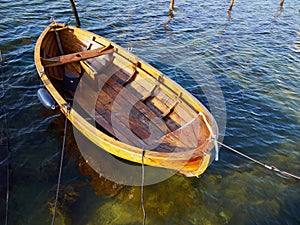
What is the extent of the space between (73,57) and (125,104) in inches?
111

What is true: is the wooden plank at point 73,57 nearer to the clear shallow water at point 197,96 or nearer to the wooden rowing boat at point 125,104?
the wooden rowing boat at point 125,104

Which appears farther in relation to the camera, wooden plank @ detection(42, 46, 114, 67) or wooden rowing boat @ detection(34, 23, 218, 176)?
wooden plank @ detection(42, 46, 114, 67)

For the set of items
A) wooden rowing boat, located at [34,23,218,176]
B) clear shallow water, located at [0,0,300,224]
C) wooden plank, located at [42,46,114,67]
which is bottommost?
clear shallow water, located at [0,0,300,224]

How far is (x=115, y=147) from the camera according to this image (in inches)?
247

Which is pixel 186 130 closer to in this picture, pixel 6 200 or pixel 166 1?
pixel 6 200

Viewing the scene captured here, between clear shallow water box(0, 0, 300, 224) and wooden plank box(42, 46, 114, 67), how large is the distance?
1.74 meters

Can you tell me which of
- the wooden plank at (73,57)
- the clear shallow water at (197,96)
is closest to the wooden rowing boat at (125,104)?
the wooden plank at (73,57)

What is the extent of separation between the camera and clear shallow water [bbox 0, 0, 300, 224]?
261 inches

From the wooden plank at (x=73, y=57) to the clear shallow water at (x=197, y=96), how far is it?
68.3 inches

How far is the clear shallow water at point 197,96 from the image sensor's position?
21.7 feet

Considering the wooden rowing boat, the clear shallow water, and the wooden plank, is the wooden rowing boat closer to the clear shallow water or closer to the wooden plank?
the wooden plank

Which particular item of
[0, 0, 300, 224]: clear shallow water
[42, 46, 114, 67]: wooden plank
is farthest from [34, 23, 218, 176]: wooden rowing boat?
[0, 0, 300, 224]: clear shallow water

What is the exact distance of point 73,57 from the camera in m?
9.22

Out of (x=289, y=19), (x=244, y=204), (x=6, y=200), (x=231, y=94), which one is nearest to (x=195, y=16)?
(x=289, y=19)
